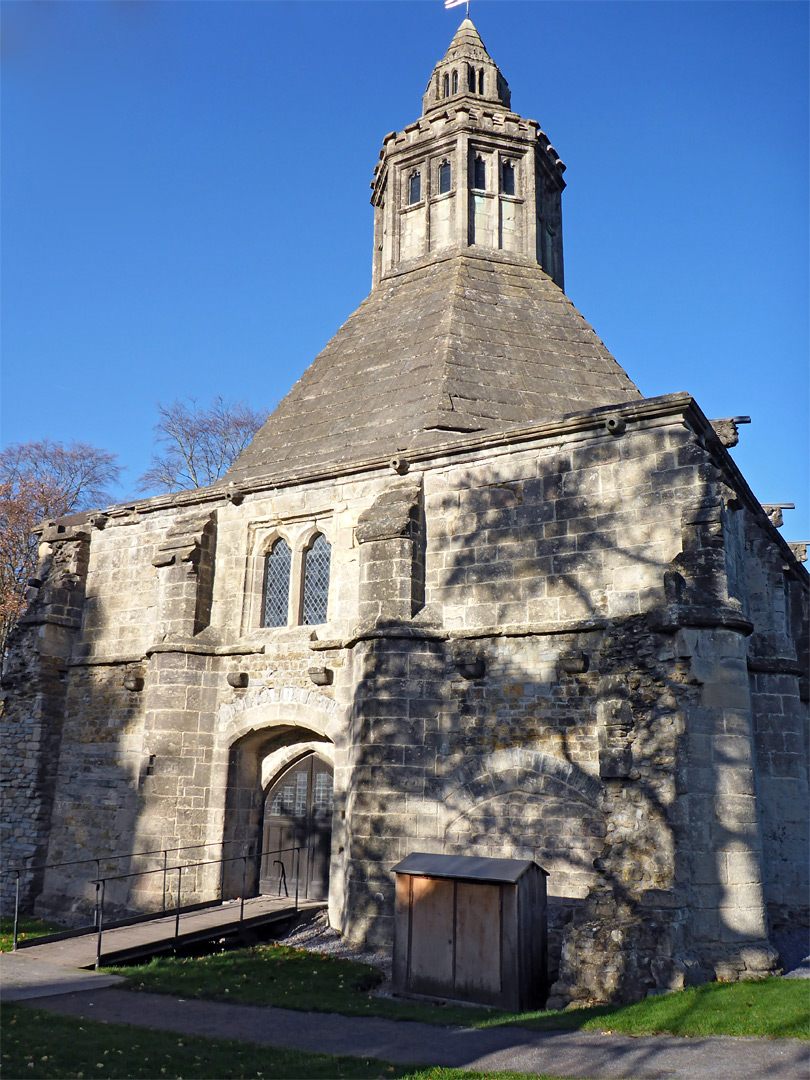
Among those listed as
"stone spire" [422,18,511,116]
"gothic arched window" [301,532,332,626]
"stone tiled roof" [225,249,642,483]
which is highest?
"stone spire" [422,18,511,116]

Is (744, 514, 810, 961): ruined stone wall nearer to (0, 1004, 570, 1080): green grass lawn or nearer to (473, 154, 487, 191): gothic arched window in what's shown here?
(0, 1004, 570, 1080): green grass lawn

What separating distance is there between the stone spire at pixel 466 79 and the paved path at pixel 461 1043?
769 inches

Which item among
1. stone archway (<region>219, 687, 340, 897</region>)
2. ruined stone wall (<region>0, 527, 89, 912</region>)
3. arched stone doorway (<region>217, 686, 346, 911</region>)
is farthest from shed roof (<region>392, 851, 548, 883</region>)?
ruined stone wall (<region>0, 527, 89, 912</region>)

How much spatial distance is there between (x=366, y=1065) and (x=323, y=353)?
1422 cm

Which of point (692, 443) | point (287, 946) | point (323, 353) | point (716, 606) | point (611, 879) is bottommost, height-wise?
point (287, 946)

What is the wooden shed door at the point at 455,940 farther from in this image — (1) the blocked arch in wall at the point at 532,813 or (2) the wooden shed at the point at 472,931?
(1) the blocked arch in wall at the point at 532,813

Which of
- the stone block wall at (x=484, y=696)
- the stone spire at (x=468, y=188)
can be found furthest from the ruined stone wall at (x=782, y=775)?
the stone spire at (x=468, y=188)

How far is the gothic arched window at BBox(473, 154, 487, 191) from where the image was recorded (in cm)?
2003

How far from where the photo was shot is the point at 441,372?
15.6m

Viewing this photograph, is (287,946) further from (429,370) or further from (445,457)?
(429,370)

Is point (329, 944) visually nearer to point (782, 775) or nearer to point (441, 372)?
point (782, 775)

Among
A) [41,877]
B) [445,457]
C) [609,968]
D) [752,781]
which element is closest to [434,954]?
[609,968]

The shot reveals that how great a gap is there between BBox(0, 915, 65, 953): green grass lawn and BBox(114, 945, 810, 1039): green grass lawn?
2.33 meters

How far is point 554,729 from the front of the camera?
38.1ft
